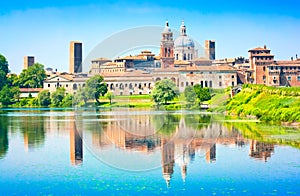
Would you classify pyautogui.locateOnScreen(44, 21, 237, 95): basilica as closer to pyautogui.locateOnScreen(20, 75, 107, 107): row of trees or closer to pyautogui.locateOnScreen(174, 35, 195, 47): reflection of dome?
pyautogui.locateOnScreen(20, 75, 107, 107): row of trees

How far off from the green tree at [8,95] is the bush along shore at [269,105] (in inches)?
1107

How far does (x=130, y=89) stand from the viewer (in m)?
66.8

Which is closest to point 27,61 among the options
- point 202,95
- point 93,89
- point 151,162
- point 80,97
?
point 93,89

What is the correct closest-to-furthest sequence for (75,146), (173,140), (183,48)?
(75,146)
(173,140)
(183,48)

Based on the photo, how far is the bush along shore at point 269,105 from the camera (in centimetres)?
2793

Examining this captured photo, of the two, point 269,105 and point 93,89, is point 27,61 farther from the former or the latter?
point 269,105

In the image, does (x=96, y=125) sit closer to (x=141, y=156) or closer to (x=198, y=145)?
(x=198, y=145)

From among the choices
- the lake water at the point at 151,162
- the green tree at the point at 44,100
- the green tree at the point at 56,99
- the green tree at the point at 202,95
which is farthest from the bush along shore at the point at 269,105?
the green tree at the point at 44,100

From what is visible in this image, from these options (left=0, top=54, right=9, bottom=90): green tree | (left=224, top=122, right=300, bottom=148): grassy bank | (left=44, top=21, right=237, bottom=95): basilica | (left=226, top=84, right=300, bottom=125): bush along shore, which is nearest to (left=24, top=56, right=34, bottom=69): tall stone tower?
(left=44, top=21, right=237, bottom=95): basilica

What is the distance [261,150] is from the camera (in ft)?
59.9

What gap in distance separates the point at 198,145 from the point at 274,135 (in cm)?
351

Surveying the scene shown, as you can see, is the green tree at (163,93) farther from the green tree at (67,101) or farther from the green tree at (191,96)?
the green tree at (67,101)

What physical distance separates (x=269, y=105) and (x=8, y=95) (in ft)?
118

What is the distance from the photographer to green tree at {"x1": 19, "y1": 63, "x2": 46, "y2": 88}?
74.6 m
